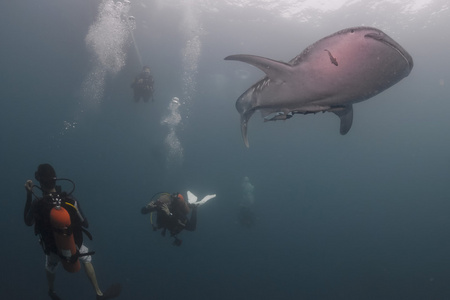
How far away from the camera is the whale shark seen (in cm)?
186

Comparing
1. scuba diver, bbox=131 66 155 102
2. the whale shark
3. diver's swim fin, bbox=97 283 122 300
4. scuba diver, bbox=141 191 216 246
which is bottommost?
diver's swim fin, bbox=97 283 122 300

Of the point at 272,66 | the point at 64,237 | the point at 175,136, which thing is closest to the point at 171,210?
the point at 64,237

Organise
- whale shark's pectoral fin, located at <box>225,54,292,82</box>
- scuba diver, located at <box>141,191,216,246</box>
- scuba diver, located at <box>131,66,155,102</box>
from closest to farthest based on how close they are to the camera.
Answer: whale shark's pectoral fin, located at <box>225,54,292,82</box> < scuba diver, located at <box>141,191,216,246</box> < scuba diver, located at <box>131,66,155,102</box>

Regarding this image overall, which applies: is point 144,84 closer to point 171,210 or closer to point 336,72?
point 171,210

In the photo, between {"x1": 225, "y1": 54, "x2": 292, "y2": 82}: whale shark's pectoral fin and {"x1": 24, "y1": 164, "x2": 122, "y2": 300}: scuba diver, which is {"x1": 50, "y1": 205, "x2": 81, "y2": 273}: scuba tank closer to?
{"x1": 24, "y1": 164, "x2": 122, "y2": 300}: scuba diver

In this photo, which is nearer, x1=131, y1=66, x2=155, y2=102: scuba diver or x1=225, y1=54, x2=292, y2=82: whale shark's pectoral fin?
x1=225, y1=54, x2=292, y2=82: whale shark's pectoral fin

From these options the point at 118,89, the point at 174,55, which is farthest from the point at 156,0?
the point at 118,89

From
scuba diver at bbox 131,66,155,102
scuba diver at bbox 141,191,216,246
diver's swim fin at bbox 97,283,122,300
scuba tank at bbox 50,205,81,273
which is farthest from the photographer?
scuba diver at bbox 131,66,155,102

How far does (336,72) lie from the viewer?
7.47ft

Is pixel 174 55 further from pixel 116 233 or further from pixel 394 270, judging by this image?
pixel 394 270

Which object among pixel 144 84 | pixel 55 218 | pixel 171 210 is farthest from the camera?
pixel 144 84

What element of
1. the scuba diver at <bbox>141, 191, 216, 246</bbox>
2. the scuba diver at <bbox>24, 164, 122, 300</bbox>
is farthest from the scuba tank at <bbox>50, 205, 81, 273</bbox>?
the scuba diver at <bbox>141, 191, 216, 246</bbox>

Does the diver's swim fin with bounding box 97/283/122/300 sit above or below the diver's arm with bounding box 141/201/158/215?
below

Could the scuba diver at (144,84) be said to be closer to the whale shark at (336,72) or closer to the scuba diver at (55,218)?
the scuba diver at (55,218)
